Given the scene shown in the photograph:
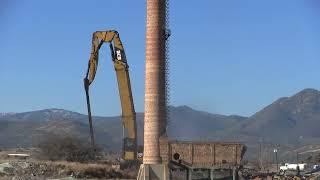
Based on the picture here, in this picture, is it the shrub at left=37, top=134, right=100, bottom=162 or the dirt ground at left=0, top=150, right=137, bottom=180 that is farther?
the shrub at left=37, top=134, right=100, bottom=162

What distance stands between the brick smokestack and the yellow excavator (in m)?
6.42

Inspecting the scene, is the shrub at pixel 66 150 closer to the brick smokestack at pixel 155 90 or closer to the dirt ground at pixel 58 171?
the dirt ground at pixel 58 171

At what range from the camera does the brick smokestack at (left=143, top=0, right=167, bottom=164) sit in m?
55.9

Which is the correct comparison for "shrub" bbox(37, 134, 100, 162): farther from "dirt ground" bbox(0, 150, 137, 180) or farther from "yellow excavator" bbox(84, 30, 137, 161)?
"yellow excavator" bbox(84, 30, 137, 161)

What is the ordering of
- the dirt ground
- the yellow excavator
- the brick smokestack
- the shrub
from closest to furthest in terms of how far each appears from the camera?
the brick smokestack, the dirt ground, the yellow excavator, the shrub

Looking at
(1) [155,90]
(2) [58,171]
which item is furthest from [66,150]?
(1) [155,90]

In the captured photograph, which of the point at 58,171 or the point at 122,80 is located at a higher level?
the point at 122,80

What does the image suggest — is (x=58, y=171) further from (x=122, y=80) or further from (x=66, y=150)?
(x=66, y=150)

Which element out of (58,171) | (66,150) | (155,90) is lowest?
(58,171)

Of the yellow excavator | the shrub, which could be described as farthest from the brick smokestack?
the shrub

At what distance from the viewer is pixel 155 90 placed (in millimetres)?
56031

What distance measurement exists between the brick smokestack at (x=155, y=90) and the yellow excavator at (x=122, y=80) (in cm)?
642

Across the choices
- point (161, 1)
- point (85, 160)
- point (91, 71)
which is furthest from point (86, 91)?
point (85, 160)

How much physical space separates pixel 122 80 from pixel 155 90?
8578 mm
